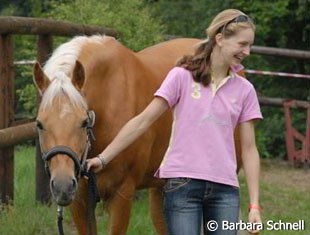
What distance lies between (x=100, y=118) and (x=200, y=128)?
1.23 meters

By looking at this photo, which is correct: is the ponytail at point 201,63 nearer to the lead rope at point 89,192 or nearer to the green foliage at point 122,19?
the lead rope at point 89,192

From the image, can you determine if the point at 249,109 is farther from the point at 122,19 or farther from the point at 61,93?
the point at 122,19

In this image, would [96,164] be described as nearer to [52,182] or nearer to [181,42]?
[52,182]

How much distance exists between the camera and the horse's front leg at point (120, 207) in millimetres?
5184

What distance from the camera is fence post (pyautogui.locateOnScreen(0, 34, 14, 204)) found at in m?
6.74

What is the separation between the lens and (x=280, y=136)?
12.8 meters

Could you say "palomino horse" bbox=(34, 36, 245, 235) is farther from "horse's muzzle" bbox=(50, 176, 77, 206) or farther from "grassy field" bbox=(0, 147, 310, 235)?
"grassy field" bbox=(0, 147, 310, 235)

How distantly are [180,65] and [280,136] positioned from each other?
29.3ft

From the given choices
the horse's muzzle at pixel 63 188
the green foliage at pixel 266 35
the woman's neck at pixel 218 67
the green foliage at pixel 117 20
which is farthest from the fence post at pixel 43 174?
the green foliage at pixel 266 35

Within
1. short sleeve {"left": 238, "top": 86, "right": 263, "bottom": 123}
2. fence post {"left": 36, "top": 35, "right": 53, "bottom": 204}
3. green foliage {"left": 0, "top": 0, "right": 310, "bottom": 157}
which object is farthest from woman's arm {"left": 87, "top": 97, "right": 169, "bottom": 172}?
green foliage {"left": 0, "top": 0, "right": 310, "bottom": 157}

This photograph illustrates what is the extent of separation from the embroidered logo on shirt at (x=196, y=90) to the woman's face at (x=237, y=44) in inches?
6.9

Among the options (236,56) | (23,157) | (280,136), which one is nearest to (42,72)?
(236,56)

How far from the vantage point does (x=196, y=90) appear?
3.96 metres

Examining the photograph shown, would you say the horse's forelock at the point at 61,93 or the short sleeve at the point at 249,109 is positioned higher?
the horse's forelock at the point at 61,93
